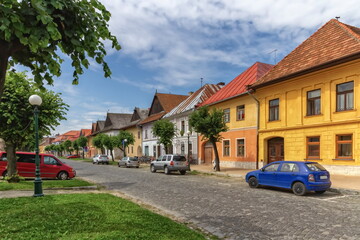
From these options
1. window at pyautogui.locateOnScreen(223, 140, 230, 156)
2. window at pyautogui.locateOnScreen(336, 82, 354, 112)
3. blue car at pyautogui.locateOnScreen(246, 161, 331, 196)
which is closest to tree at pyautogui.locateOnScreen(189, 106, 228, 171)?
window at pyautogui.locateOnScreen(223, 140, 230, 156)

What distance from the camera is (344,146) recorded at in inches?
704

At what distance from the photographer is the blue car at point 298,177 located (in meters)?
12.1

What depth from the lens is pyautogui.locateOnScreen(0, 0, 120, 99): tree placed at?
12.2ft

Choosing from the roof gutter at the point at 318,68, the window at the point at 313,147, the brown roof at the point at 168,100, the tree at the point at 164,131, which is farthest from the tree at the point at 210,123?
the brown roof at the point at 168,100

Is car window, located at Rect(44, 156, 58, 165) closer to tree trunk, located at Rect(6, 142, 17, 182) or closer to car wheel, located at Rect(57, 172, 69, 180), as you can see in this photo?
car wheel, located at Rect(57, 172, 69, 180)

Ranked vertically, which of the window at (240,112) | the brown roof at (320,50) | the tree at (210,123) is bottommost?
the tree at (210,123)

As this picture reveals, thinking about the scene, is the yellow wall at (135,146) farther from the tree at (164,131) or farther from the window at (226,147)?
the window at (226,147)

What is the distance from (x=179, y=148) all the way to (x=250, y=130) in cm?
1464

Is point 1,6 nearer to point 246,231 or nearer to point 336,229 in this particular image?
point 246,231

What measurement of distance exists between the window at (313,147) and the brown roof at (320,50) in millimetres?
4797

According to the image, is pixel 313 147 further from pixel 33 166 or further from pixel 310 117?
pixel 33 166

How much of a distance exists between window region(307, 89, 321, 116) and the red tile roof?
668 centimetres

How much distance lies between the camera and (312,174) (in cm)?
1212

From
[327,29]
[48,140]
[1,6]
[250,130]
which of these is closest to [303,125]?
[250,130]
